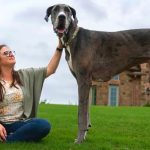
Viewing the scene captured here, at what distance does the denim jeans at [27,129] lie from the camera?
324 inches

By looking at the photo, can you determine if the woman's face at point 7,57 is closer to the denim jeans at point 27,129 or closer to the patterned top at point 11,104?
the patterned top at point 11,104

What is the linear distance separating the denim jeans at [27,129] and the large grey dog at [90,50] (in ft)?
1.94

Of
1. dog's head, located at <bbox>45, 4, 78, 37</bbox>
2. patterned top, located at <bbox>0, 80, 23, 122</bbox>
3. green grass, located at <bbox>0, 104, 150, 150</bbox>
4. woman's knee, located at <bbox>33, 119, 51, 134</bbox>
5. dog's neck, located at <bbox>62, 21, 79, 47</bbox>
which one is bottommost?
green grass, located at <bbox>0, 104, 150, 150</bbox>

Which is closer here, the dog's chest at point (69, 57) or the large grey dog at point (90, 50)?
the large grey dog at point (90, 50)

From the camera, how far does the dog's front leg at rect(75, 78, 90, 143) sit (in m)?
8.34

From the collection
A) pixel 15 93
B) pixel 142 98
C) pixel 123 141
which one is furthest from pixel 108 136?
pixel 142 98

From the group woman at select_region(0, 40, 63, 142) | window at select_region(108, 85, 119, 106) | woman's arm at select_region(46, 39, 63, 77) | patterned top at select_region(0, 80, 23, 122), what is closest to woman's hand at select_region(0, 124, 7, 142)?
woman at select_region(0, 40, 63, 142)

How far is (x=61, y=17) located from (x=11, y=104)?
5.20 ft

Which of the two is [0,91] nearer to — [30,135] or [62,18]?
[30,135]

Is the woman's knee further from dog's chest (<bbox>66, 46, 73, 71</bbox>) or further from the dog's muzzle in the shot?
the dog's muzzle

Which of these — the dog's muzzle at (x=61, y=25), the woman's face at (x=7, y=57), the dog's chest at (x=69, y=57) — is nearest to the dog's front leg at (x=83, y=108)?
the dog's chest at (x=69, y=57)

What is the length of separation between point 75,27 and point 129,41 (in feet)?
3.13

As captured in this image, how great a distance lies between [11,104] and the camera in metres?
8.23

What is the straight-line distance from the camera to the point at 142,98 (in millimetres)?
37438
